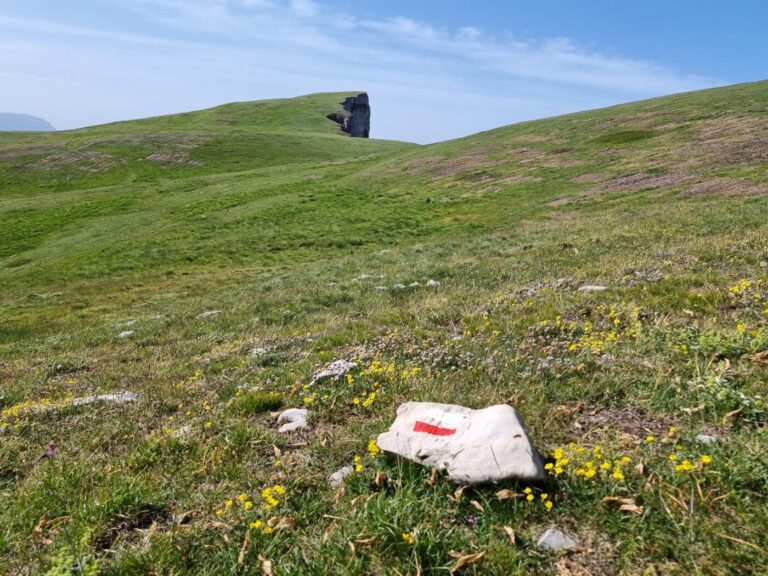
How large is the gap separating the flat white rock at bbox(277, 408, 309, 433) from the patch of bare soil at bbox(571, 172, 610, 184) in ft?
134

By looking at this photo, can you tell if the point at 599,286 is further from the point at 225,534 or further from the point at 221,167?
the point at 221,167

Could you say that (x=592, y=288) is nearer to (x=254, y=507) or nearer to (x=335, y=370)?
(x=335, y=370)

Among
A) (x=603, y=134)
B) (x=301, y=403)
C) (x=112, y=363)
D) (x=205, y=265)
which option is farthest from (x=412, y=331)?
(x=603, y=134)

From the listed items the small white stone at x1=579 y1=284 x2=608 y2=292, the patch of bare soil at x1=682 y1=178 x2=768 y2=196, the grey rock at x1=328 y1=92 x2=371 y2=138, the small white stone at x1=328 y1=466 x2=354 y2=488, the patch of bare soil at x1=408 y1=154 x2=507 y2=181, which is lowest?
the small white stone at x1=328 y1=466 x2=354 y2=488

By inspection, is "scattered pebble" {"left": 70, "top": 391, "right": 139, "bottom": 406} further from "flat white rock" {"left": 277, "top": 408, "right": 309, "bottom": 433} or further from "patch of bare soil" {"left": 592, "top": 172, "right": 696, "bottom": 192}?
"patch of bare soil" {"left": 592, "top": 172, "right": 696, "bottom": 192}

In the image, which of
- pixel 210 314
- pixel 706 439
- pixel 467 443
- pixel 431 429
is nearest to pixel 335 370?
pixel 431 429

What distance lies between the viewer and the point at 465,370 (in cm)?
743

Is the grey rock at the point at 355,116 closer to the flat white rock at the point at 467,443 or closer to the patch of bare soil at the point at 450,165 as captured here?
the patch of bare soil at the point at 450,165

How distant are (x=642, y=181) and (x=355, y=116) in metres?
132

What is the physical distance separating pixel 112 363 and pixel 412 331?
348 inches

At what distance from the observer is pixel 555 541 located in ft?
12.3

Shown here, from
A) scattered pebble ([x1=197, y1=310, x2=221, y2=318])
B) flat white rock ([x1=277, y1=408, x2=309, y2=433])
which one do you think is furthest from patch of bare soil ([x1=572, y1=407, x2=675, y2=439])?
scattered pebble ([x1=197, y1=310, x2=221, y2=318])

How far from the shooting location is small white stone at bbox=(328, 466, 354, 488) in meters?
4.92

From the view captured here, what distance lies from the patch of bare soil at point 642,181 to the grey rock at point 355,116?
353 feet
